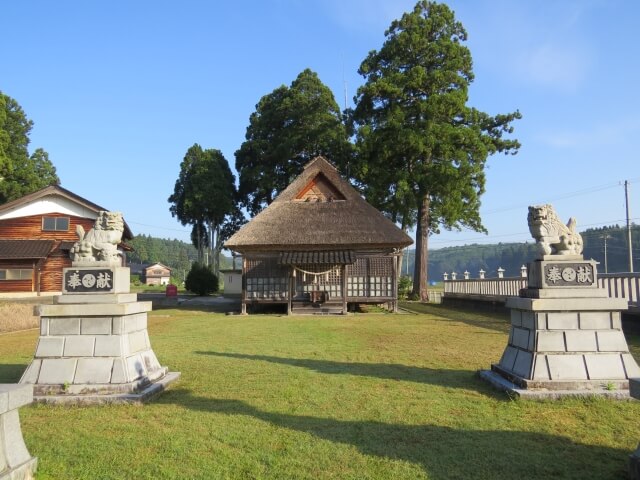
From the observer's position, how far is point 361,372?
7273 mm

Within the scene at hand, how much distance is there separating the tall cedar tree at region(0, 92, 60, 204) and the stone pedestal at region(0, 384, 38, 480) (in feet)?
116

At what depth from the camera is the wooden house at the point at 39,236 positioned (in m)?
27.7

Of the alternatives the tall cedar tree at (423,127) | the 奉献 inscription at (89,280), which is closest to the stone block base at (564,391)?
the 奉献 inscription at (89,280)

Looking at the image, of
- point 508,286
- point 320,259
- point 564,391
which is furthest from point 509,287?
point 564,391

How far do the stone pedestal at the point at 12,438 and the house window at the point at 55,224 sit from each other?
29277 millimetres

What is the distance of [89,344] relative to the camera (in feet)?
19.6

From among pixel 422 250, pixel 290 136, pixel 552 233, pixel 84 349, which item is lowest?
pixel 84 349

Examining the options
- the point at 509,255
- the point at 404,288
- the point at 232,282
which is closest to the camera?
the point at 404,288

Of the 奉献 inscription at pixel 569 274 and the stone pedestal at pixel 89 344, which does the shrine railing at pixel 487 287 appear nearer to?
the 奉献 inscription at pixel 569 274

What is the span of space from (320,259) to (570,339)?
45.0ft

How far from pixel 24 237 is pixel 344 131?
852 inches

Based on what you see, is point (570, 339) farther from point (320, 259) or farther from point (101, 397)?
point (320, 259)

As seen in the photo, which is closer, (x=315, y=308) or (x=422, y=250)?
(x=315, y=308)

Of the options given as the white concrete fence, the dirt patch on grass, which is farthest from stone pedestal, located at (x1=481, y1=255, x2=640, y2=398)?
the dirt patch on grass
